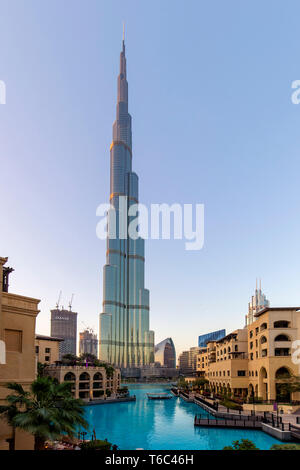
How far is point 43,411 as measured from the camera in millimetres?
21031

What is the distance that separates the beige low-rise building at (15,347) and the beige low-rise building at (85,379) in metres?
79.2

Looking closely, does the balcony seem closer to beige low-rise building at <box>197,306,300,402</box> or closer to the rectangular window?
beige low-rise building at <box>197,306,300,402</box>

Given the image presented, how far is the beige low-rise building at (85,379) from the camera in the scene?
10194 centimetres

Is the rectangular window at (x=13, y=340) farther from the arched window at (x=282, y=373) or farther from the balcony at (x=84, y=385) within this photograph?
the balcony at (x=84, y=385)

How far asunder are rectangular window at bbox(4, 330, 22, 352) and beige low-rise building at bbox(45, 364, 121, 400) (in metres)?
79.5

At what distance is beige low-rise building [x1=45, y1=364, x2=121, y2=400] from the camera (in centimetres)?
10194

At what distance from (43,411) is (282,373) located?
5890 centimetres

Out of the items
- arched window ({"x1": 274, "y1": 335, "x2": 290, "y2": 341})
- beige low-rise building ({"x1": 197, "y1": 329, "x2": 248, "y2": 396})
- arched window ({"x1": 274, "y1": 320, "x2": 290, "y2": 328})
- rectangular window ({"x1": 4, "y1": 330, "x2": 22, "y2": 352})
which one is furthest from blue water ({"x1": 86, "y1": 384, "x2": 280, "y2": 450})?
rectangular window ({"x1": 4, "y1": 330, "x2": 22, "y2": 352})

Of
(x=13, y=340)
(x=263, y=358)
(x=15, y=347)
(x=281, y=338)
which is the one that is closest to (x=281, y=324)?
(x=281, y=338)

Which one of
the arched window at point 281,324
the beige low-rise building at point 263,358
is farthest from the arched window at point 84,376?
the arched window at point 281,324

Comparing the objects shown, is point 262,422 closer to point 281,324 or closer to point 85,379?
point 281,324

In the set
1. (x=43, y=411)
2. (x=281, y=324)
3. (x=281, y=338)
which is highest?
(x=281, y=324)
